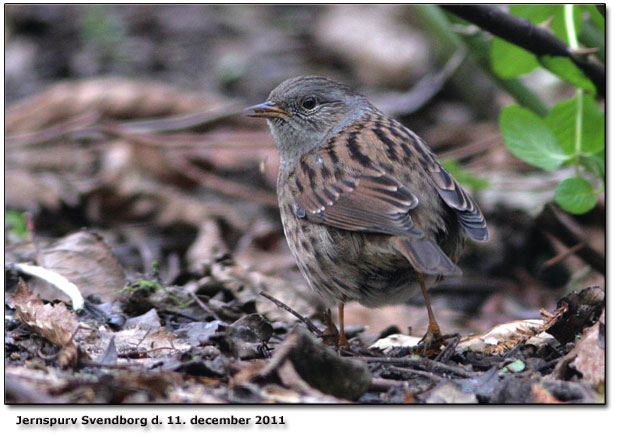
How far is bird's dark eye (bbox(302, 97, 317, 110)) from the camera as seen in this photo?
5.83 metres

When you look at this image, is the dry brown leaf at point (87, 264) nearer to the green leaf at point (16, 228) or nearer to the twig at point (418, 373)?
the green leaf at point (16, 228)

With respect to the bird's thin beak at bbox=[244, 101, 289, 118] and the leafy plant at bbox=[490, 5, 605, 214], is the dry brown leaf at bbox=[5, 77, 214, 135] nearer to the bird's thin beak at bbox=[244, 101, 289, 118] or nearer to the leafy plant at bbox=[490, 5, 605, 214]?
the bird's thin beak at bbox=[244, 101, 289, 118]

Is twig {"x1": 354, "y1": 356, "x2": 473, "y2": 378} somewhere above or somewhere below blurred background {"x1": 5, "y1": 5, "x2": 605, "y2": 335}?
below

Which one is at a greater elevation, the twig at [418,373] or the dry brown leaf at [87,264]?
the dry brown leaf at [87,264]

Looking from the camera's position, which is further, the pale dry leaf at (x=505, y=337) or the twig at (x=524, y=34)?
the twig at (x=524, y=34)

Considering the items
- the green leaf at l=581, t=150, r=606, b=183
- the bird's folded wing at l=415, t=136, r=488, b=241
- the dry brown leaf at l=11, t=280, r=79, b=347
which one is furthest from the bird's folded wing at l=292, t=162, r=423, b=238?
the green leaf at l=581, t=150, r=606, b=183

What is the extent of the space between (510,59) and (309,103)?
1588 millimetres

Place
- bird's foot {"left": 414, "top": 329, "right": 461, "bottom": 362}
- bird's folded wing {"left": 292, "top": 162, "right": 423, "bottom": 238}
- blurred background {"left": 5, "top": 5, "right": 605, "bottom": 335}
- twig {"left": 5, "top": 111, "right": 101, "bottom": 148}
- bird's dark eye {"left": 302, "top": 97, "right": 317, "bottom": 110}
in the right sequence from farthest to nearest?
twig {"left": 5, "top": 111, "right": 101, "bottom": 148}, blurred background {"left": 5, "top": 5, "right": 605, "bottom": 335}, bird's dark eye {"left": 302, "top": 97, "right": 317, "bottom": 110}, bird's folded wing {"left": 292, "top": 162, "right": 423, "bottom": 238}, bird's foot {"left": 414, "top": 329, "right": 461, "bottom": 362}

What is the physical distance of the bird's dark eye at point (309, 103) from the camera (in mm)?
5832

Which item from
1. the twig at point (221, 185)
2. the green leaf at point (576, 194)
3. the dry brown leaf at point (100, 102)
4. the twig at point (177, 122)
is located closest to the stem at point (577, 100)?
the green leaf at point (576, 194)

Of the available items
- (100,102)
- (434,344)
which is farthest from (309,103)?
(100,102)

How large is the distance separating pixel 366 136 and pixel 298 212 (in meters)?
0.78

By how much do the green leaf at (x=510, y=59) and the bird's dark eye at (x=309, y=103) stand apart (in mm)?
1445

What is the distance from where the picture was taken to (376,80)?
11719 millimetres
